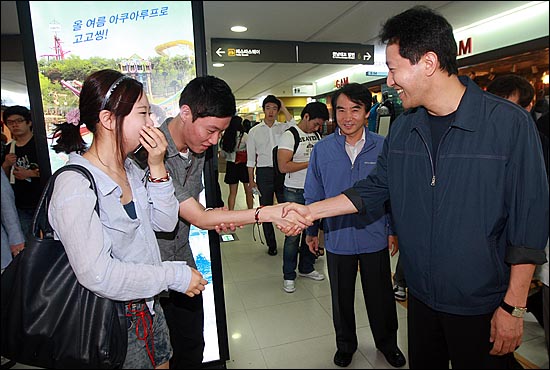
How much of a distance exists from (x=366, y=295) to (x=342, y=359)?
379 millimetres

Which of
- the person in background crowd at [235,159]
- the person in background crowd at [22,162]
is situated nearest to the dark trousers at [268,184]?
the person in background crowd at [235,159]

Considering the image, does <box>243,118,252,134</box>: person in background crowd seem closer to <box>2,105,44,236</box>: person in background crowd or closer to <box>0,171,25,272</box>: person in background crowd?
<box>2,105,44,236</box>: person in background crowd

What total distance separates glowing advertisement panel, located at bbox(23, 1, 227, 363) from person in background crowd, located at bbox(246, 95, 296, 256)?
1.27 metres

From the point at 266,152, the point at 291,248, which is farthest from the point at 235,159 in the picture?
the point at 291,248

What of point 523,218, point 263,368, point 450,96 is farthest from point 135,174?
point 263,368

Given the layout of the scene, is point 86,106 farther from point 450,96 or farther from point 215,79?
point 450,96

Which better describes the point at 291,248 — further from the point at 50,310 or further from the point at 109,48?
the point at 50,310

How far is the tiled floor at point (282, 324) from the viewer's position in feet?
6.05

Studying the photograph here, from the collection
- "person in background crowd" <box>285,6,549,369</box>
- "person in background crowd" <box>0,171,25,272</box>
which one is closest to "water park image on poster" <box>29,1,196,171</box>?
"person in background crowd" <box>0,171,25,272</box>

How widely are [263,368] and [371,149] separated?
4.30 feet

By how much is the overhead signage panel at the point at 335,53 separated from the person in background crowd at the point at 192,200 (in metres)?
2.02

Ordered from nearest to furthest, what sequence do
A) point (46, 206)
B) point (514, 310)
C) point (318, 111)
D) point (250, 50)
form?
1. point (46, 206)
2. point (514, 310)
3. point (318, 111)
4. point (250, 50)

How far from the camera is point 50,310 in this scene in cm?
76

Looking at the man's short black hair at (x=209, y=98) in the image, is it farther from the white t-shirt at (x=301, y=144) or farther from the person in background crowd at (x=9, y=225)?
the white t-shirt at (x=301, y=144)
